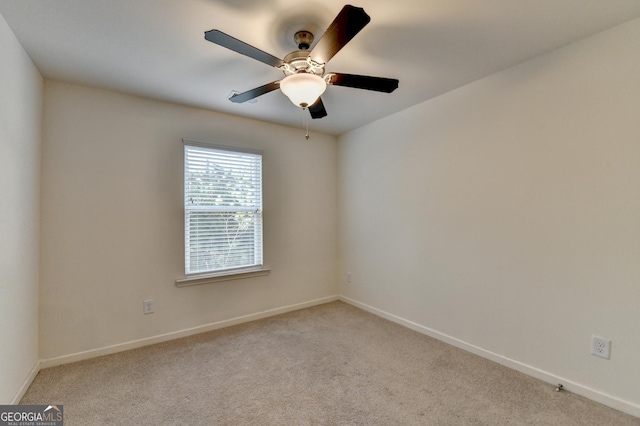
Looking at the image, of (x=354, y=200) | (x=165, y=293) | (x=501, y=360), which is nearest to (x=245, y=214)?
(x=165, y=293)

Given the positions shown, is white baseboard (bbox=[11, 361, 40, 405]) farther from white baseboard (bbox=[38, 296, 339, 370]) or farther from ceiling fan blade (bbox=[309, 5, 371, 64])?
ceiling fan blade (bbox=[309, 5, 371, 64])

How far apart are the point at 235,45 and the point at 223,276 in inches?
94.4

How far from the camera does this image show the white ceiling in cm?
161

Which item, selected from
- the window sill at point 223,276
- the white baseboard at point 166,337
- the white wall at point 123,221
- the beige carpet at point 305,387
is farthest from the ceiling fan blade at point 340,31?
the white baseboard at point 166,337

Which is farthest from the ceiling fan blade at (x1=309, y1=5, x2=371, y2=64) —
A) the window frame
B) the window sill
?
the window sill

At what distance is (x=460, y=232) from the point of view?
266 cm

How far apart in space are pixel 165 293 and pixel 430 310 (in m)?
2.72

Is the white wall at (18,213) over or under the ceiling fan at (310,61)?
under

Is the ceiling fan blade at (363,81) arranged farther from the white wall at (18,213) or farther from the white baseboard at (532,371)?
the white baseboard at (532,371)

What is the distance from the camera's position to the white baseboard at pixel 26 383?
186 cm

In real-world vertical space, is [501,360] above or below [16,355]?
below

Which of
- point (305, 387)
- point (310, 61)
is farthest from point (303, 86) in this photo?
point (305, 387)

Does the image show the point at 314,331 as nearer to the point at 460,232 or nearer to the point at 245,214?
the point at 245,214

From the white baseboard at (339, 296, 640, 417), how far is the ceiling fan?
7.68 ft
